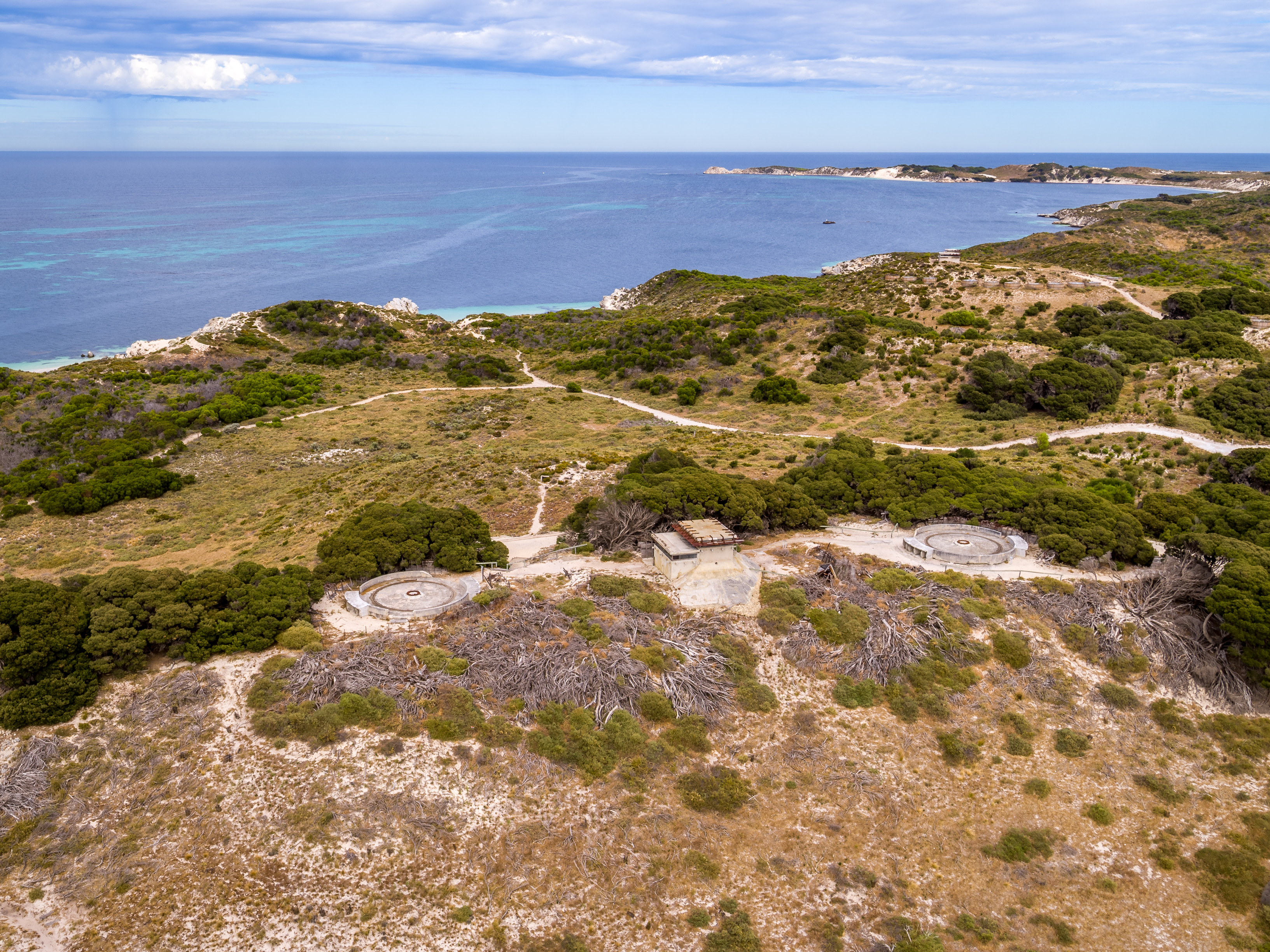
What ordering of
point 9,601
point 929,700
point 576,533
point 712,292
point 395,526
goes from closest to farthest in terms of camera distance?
point 9,601
point 929,700
point 395,526
point 576,533
point 712,292

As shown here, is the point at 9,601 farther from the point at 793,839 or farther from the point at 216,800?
the point at 793,839

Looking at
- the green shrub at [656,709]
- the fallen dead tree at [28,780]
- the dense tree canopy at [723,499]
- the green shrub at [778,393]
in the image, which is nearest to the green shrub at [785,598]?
the dense tree canopy at [723,499]

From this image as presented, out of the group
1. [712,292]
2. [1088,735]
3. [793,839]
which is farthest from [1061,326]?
[793,839]

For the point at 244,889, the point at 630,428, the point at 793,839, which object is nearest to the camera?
the point at 244,889

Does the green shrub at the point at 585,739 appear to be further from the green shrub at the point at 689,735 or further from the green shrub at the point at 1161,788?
the green shrub at the point at 1161,788

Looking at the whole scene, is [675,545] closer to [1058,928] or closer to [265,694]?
[265,694]

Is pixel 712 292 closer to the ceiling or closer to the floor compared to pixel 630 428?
closer to the ceiling
